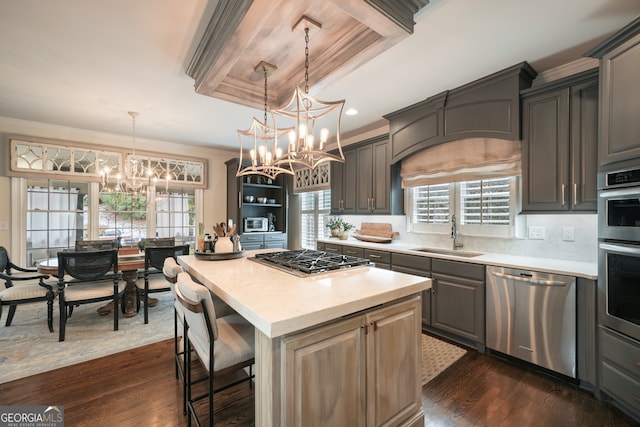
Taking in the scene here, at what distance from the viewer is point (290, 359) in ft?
→ 3.64

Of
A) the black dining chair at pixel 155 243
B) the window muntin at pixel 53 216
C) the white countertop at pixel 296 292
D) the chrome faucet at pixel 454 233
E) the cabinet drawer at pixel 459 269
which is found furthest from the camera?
the window muntin at pixel 53 216

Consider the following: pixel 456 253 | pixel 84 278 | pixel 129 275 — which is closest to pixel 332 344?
pixel 456 253

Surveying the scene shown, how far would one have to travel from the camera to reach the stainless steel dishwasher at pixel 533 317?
6.68 ft

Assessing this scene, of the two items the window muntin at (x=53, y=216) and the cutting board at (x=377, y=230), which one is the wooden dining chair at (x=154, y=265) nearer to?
the window muntin at (x=53, y=216)

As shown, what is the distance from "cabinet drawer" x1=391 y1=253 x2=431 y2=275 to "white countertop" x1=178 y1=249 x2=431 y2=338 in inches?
47.7

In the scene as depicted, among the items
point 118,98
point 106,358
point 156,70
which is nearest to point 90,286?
point 106,358

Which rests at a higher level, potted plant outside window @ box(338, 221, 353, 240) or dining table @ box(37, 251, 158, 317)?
potted plant outside window @ box(338, 221, 353, 240)

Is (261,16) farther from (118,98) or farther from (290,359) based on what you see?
(118,98)

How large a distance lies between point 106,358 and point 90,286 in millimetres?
1110

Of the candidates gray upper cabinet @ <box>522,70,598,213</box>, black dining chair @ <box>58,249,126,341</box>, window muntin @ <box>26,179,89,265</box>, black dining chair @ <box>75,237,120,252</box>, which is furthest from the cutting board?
window muntin @ <box>26,179,89,265</box>

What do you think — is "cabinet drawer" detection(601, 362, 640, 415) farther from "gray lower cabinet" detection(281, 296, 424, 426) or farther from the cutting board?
the cutting board

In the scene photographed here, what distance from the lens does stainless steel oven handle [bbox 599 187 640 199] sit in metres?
1.63

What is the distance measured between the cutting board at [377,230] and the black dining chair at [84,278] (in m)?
3.27

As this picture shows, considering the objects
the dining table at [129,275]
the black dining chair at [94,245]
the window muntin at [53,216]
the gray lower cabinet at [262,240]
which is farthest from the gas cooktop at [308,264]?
the window muntin at [53,216]
